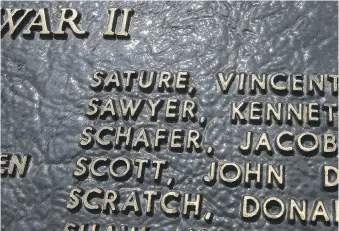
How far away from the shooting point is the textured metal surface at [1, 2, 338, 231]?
234cm

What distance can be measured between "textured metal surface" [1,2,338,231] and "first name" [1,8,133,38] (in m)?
0.03

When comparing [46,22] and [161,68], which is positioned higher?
[46,22]

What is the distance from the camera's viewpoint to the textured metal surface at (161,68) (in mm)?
2338

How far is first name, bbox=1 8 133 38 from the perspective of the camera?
8.91 ft

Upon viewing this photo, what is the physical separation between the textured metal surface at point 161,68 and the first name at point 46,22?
0.03m

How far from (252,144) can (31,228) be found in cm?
91

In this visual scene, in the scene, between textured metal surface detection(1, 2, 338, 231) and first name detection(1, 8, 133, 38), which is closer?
textured metal surface detection(1, 2, 338, 231)

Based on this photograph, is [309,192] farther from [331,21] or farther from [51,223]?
[51,223]

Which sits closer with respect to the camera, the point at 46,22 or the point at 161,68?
the point at 161,68

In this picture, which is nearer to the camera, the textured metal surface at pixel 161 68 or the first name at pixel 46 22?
the textured metal surface at pixel 161 68

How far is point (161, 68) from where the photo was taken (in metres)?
2.60

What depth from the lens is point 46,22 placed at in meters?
2.76

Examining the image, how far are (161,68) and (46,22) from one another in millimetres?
584

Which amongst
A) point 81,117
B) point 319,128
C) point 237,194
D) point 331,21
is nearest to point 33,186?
point 81,117
